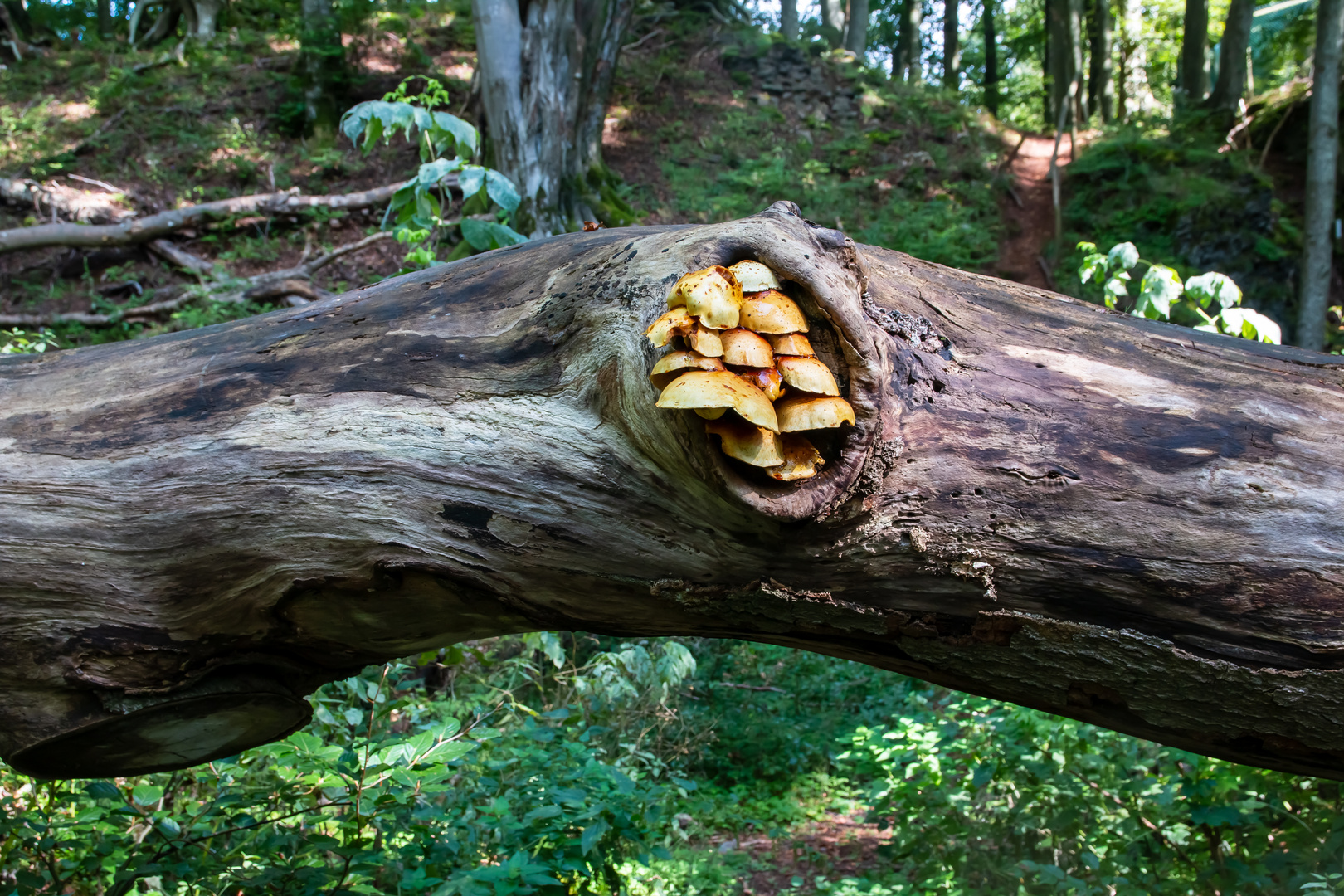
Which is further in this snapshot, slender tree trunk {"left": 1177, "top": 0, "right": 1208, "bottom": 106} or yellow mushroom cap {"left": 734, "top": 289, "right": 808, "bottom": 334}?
slender tree trunk {"left": 1177, "top": 0, "right": 1208, "bottom": 106}

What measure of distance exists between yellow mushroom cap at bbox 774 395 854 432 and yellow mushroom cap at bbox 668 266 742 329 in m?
0.15

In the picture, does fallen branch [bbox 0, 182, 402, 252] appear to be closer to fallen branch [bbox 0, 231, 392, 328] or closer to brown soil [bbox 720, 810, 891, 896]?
fallen branch [bbox 0, 231, 392, 328]

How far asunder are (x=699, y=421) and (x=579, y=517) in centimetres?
35

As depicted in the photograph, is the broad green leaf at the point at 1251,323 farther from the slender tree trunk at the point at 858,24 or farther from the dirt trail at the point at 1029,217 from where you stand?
the slender tree trunk at the point at 858,24

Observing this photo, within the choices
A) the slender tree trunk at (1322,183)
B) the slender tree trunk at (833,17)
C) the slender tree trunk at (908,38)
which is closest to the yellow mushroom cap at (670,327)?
the slender tree trunk at (1322,183)

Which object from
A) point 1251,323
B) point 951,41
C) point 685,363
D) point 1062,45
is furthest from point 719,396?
point 951,41

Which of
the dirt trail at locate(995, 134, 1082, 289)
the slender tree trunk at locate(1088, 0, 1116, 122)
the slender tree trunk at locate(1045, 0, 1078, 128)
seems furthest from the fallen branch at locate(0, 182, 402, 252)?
the slender tree trunk at locate(1088, 0, 1116, 122)

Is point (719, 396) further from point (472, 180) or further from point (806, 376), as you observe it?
point (472, 180)

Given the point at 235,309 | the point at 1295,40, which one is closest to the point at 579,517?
the point at 235,309

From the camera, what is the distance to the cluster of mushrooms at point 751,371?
1145 millimetres

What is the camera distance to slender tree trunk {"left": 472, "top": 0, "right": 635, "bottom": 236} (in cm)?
741

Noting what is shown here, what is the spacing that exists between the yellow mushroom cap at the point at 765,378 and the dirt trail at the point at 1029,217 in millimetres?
10626

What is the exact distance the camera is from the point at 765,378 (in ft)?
3.82

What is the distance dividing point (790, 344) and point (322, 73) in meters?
13.0
